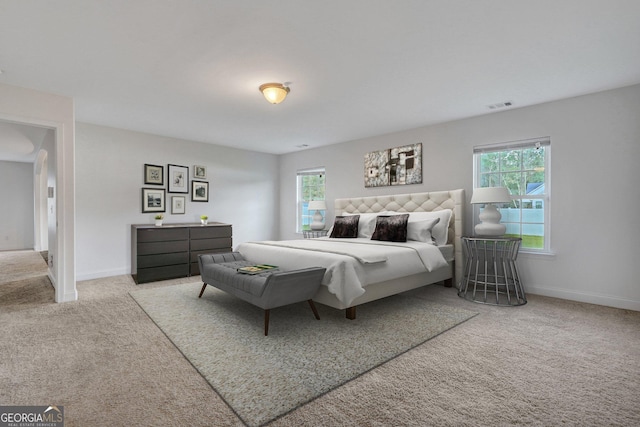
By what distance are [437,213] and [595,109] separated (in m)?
2.08

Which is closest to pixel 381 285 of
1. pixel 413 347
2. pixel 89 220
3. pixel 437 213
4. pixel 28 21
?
pixel 413 347

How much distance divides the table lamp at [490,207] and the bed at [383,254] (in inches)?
17.0

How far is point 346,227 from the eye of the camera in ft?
16.2

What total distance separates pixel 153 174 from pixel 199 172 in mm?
833

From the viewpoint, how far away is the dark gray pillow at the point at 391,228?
4.23 m

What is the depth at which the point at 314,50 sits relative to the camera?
2.63 metres

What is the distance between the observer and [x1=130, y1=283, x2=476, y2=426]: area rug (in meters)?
1.86

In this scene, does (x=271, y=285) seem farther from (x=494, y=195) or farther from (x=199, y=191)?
(x=199, y=191)

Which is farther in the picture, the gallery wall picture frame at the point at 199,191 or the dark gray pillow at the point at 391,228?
the gallery wall picture frame at the point at 199,191

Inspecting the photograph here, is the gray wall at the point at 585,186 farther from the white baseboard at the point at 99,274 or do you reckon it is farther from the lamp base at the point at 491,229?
the white baseboard at the point at 99,274

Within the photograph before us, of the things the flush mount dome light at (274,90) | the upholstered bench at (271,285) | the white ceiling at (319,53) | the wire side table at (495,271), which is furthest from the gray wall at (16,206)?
the wire side table at (495,271)

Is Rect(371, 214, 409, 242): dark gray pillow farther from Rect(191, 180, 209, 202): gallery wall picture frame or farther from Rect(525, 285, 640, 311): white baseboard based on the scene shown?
Rect(191, 180, 209, 202): gallery wall picture frame

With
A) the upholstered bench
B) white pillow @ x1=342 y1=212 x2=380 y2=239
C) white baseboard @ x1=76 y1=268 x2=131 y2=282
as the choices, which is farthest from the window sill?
white baseboard @ x1=76 y1=268 x2=131 y2=282

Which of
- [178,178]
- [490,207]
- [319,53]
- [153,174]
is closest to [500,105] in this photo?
[490,207]
